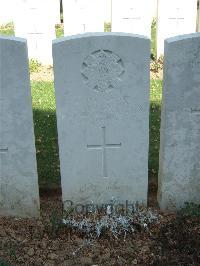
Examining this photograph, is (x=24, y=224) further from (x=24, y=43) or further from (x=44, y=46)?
(x=44, y=46)

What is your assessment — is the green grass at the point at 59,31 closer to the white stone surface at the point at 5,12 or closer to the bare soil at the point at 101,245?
the white stone surface at the point at 5,12

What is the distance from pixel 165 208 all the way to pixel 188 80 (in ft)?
4.37

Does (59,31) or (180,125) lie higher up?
(59,31)

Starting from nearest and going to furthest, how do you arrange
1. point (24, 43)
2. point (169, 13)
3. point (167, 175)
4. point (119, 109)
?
point (24, 43)
point (119, 109)
point (167, 175)
point (169, 13)

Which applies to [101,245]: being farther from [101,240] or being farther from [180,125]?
[180,125]

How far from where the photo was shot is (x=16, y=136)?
418cm

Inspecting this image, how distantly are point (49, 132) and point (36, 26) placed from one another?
4343 millimetres

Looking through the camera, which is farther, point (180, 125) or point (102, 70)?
point (180, 125)

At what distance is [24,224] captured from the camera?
4.41 meters

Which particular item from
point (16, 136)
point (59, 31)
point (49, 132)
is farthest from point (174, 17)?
point (16, 136)

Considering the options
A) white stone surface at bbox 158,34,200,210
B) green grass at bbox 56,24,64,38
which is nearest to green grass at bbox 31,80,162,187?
white stone surface at bbox 158,34,200,210

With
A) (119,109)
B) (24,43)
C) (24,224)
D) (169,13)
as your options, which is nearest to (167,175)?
(119,109)

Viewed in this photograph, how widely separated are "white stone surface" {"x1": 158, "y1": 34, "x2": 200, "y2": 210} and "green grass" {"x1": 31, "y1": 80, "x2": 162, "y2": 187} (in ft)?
2.86

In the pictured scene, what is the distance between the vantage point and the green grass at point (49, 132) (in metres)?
5.46
